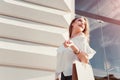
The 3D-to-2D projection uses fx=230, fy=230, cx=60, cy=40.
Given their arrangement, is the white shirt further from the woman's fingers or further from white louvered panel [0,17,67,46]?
white louvered panel [0,17,67,46]

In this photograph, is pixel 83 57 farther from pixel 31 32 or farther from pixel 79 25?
pixel 31 32

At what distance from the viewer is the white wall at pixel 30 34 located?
1083 mm

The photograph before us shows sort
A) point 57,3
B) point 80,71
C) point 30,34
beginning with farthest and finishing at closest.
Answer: point 57,3
point 30,34
point 80,71

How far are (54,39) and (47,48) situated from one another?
66mm

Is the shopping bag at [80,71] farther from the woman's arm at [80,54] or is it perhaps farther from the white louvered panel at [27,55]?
the white louvered panel at [27,55]

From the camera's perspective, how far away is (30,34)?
1149mm

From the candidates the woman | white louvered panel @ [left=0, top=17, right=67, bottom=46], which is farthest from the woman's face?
white louvered panel @ [left=0, top=17, right=67, bottom=46]

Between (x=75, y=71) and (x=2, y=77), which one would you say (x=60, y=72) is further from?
(x=2, y=77)

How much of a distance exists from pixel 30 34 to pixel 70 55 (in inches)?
9.8

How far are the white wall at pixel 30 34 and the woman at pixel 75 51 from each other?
0.12 m

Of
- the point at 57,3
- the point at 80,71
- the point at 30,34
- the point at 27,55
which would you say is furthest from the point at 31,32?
the point at 80,71

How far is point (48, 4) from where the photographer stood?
1.24 metres

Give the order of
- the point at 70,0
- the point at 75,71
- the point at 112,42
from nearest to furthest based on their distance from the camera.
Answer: the point at 75,71 < the point at 70,0 < the point at 112,42

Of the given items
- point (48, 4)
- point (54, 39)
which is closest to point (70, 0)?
point (48, 4)
